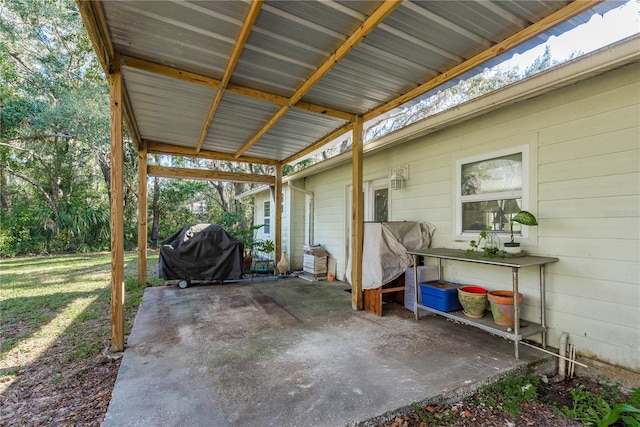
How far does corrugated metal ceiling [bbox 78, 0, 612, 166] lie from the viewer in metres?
2.32

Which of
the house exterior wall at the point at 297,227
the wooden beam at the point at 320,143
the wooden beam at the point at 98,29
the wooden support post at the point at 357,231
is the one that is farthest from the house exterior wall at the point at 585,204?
the house exterior wall at the point at 297,227

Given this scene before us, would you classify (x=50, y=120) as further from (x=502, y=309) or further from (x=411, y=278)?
(x=502, y=309)

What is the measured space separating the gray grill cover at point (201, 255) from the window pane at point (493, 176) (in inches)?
172

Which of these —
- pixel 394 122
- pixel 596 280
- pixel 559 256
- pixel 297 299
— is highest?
pixel 394 122

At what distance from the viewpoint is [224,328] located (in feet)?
11.9

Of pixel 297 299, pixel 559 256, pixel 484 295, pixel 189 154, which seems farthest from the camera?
pixel 189 154

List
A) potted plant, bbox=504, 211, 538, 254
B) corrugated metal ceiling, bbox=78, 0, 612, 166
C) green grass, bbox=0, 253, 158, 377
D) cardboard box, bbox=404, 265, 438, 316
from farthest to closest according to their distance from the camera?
1. cardboard box, bbox=404, 265, 438, 316
2. green grass, bbox=0, 253, 158, 377
3. potted plant, bbox=504, 211, 538, 254
4. corrugated metal ceiling, bbox=78, 0, 612, 166

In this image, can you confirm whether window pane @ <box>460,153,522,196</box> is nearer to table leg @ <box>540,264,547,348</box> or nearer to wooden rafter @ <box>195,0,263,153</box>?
table leg @ <box>540,264,547,348</box>

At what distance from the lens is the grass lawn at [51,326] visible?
2611 millimetres

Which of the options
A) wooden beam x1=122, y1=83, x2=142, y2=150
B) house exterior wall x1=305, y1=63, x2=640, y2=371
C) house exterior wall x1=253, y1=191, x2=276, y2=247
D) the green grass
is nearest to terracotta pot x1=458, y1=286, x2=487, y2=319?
house exterior wall x1=305, y1=63, x2=640, y2=371

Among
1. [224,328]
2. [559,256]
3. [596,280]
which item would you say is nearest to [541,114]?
[559,256]

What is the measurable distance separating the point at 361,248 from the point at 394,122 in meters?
14.2

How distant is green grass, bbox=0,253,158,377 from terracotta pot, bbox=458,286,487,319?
3.91 m

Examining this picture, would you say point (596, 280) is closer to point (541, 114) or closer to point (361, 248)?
point (541, 114)
